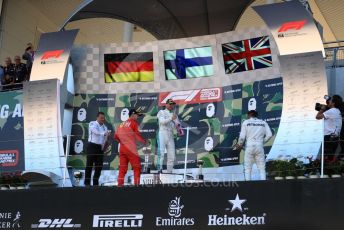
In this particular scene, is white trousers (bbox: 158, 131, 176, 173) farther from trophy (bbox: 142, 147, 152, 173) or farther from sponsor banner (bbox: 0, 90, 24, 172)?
sponsor banner (bbox: 0, 90, 24, 172)

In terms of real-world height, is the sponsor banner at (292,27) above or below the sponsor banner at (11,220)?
above

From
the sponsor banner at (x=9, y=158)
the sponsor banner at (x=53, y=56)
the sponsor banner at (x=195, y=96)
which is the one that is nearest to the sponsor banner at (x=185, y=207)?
the sponsor banner at (x=9, y=158)

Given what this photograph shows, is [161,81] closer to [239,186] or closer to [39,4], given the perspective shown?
[239,186]

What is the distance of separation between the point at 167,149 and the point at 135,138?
814mm

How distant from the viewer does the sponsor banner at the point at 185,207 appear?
25.9 ft

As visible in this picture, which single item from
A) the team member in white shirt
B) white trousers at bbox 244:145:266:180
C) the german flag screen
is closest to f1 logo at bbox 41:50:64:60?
the german flag screen

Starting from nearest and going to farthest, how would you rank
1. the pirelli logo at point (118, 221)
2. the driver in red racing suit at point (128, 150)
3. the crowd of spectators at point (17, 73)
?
1. the pirelli logo at point (118, 221)
2. the driver in red racing suit at point (128, 150)
3. the crowd of spectators at point (17, 73)

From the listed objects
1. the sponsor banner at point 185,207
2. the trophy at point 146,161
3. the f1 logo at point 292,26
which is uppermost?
the f1 logo at point 292,26

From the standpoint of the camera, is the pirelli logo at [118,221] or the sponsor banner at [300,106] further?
the sponsor banner at [300,106]

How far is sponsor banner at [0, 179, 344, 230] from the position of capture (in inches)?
311

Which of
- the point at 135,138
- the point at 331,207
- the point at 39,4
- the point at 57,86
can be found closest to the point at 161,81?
the point at 57,86

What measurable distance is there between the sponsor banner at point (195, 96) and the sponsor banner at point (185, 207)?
13.8 feet

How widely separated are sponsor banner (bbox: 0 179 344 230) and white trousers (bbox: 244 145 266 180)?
2.76 feet

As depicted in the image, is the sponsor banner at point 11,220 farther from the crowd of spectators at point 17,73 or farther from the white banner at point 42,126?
the crowd of spectators at point 17,73
